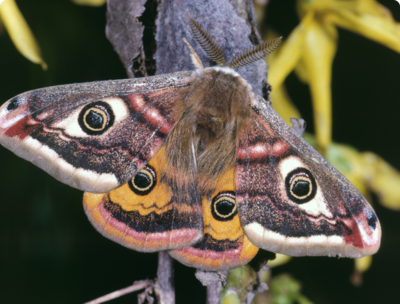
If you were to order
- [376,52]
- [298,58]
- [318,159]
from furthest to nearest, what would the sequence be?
1. [376,52]
2. [298,58]
3. [318,159]

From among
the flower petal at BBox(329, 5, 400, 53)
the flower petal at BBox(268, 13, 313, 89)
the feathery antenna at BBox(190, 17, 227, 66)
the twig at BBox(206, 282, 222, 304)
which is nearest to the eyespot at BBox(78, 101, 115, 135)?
the feathery antenna at BBox(190, 17, 227, 66)

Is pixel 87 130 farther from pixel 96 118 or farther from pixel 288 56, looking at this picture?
pixel 288 56

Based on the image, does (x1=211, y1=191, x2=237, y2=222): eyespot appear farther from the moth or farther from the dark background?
the dark background

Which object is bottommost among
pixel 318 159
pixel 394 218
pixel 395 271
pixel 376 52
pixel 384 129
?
pixel 395 271

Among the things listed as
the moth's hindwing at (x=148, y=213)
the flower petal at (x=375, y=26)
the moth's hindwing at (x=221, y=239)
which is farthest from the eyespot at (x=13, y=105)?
the flower petal at (x=375, y=26)

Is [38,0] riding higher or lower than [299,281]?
higher

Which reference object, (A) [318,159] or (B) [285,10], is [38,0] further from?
(A) [318,159]

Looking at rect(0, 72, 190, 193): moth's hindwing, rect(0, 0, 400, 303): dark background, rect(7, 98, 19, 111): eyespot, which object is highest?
rect(7, 98, 19, 111): eyespot

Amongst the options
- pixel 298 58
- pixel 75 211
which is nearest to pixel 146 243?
pixel 75 211
